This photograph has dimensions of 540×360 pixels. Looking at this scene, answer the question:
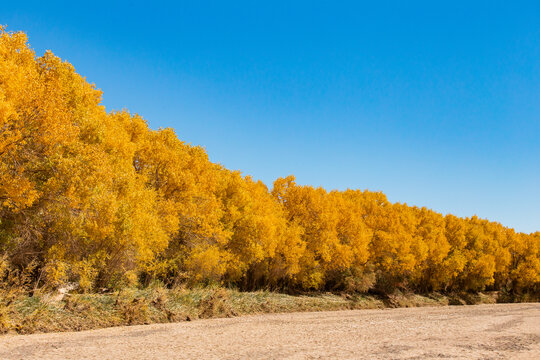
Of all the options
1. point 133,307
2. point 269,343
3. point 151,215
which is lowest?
point 269,343

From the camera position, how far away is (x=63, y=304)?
21.8m

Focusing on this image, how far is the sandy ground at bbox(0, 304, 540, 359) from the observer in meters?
16.6

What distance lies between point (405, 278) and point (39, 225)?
51796 millimetres

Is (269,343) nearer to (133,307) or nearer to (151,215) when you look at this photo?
(133,307)

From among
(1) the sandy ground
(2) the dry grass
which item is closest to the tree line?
(2) the dry grass

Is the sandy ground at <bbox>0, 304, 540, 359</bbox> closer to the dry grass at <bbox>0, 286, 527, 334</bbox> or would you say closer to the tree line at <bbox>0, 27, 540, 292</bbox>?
the dry grass at <bbox>0, 286, 527, 334</bbox>

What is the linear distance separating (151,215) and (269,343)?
12.0 meters

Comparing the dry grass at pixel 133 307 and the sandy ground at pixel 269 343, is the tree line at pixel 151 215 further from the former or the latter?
the sandy ground at pixel 269 343

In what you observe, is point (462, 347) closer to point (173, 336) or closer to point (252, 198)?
point (173, 336)

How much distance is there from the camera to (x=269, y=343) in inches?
798

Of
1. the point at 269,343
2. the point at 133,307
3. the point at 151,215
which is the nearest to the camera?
the point at 269,343

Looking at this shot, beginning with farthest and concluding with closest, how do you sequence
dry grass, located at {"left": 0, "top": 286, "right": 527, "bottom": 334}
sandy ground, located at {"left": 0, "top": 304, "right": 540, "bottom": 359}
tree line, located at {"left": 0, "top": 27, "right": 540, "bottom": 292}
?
tree line, located at {"left": 0, "top": 27, "right": 540, "bottom": 292} < dry grass, located at {"left": 0, "top": 286, "right": 527, "bottom": 334} < sandy ground, located at {"left": 0, "top": 304, "right": 540, "bottom": 359}

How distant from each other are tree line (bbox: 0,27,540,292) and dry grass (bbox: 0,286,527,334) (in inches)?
51.8

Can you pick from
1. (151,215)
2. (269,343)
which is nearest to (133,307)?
(151,215)
